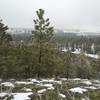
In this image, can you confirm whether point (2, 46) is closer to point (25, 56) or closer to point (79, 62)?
point (25, 56)

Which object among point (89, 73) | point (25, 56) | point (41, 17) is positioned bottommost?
point (89, 73)

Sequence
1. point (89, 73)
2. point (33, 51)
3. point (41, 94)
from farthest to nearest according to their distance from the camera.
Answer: point (89, 73) → point (33, 51) → point (41, 94)

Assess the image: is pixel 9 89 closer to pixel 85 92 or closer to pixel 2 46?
pixel 85 92

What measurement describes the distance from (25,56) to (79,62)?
19.6m

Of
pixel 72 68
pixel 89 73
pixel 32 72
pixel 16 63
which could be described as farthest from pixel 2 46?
pixel 89 73

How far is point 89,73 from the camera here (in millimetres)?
46812

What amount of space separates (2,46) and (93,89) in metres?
20.0

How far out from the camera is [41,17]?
36.3 meters

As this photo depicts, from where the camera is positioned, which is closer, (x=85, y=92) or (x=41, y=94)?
(x=41, y=94)

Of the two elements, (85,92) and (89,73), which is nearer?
(85,92)

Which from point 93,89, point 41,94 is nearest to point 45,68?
point 93,89

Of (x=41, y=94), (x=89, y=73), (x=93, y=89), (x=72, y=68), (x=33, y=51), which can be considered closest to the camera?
(x=41, y=94)

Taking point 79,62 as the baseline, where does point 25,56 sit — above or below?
above

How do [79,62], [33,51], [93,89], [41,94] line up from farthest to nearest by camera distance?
[79,62]
[33,51]
[93,89]
[41,94]
